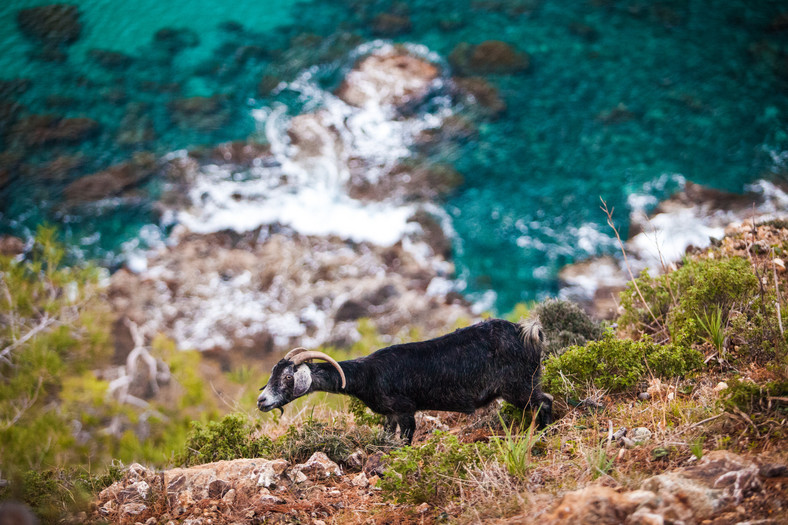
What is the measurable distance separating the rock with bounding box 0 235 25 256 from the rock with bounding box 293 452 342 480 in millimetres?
15015

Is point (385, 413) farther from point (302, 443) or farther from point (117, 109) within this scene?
point (117, 109)

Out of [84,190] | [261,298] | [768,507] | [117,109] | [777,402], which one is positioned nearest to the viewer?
[768,507]

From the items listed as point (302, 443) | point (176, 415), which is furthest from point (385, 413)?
point (176, 415)

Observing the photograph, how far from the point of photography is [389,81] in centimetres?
2102

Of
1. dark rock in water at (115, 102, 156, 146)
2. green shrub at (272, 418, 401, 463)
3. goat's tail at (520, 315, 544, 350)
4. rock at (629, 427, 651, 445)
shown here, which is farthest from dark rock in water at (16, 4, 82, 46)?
rock at (629, 427, 651, 445)

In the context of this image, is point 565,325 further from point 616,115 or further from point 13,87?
point 13,87

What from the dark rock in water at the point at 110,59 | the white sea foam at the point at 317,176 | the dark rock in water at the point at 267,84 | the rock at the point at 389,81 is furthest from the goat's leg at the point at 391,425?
the dark rock in water at the point at 110,59

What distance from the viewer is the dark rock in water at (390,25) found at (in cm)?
2231

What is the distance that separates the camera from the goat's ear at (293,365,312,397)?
6230 mm

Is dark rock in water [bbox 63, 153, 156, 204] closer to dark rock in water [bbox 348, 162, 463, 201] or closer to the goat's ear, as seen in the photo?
dark rock in water [bbox 348, 162, 463, 201]

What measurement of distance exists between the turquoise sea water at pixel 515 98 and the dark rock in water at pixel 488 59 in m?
0.34

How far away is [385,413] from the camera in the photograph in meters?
6.36

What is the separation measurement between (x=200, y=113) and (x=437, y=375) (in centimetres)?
1725

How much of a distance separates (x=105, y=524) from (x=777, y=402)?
496cm
